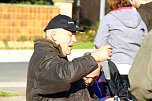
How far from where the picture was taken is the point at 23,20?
20297 millimetres

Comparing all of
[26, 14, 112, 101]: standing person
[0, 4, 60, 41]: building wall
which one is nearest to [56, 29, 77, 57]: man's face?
[26, 14, 112, 101]: standing person

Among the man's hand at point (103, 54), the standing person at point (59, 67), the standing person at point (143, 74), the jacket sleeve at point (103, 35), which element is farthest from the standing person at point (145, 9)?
the standing person at point (143, 74)

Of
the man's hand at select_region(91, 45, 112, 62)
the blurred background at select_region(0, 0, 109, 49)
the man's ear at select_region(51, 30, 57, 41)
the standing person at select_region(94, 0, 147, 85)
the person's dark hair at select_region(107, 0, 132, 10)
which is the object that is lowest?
the blurred background at select_region(0, 0, 109, 49)

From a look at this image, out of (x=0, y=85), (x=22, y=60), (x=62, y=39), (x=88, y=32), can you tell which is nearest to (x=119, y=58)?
(x=62, y=39)

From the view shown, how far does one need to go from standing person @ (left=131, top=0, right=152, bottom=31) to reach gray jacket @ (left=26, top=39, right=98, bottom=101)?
184cm

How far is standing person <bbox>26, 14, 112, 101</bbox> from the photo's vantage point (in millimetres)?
3723

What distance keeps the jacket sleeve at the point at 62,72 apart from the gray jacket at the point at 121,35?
191 cm

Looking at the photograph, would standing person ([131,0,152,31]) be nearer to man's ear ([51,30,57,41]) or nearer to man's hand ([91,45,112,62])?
man's ear ([51,30,57,41])

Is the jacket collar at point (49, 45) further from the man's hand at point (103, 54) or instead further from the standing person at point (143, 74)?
the standing person at point (143, 74)

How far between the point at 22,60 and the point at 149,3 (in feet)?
38.4

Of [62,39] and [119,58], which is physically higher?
[62,39]

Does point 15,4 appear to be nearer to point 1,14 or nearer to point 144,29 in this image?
point 1,14

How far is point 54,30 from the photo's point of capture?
4.11 metres

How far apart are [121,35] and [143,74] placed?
103 inches
